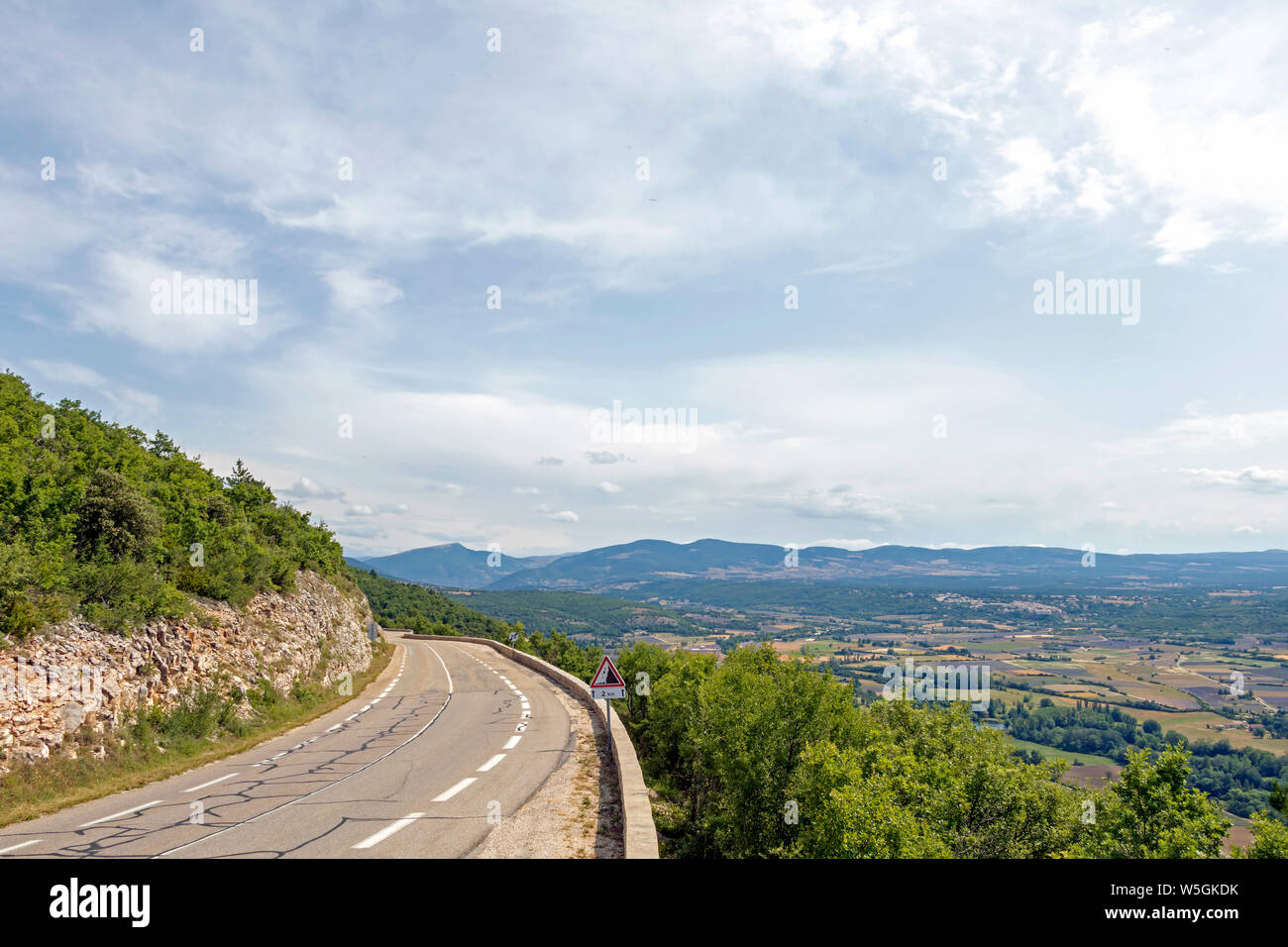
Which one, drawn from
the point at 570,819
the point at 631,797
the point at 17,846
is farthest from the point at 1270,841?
the point at 17,846

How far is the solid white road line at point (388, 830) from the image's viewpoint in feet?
29.2

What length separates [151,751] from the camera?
49.2ft

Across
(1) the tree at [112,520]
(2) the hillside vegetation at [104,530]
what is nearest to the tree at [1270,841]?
(2) the hillside vegetation at [104,530]

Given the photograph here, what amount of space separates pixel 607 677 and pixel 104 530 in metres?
15.7

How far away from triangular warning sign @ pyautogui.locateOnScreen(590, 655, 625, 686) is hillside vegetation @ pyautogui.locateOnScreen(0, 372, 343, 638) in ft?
40.1

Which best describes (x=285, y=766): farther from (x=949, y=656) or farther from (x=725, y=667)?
(x=949, y=656)

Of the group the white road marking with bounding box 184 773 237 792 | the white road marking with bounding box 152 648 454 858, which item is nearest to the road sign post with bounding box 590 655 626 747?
the white road marking with bounding box 152 648 454 858

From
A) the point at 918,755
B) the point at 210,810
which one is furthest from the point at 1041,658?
the point at 210,810

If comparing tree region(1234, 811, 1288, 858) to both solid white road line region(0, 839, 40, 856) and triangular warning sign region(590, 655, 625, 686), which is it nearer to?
triangular warning sign region(590, 655, 625, 686)

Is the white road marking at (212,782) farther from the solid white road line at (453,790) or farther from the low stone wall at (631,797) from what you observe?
the low stone wall at (631,797)

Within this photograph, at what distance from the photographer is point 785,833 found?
760 inches

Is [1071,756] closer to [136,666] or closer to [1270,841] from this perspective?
[1270,841]

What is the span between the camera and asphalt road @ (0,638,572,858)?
9.01m
